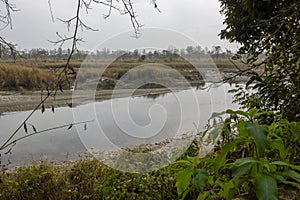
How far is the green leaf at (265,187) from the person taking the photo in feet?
2.02

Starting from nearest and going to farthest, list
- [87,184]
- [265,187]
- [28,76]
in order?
[265,187] → [87,184] → [28,76]

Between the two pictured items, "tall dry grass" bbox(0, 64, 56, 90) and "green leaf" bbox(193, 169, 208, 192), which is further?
"tall dry grass" bbox(0, 64, 56, 90)

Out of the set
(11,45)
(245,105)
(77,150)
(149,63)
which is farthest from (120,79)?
(77,150)

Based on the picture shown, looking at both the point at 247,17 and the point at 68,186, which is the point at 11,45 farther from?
the point at 247,17

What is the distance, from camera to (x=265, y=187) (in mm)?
632

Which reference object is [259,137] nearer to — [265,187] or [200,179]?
[265,187]

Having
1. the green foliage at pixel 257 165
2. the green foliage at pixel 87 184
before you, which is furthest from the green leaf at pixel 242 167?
the green foliage at pixel 87 184

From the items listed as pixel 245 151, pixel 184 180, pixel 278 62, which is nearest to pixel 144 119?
pixel 278 62

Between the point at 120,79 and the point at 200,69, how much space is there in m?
0.97

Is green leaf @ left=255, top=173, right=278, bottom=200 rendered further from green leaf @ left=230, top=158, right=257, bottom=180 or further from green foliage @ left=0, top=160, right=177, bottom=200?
green foliage @ left=0, top=160, right=177, bottom=200

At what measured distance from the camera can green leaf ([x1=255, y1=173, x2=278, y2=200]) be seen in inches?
24.3

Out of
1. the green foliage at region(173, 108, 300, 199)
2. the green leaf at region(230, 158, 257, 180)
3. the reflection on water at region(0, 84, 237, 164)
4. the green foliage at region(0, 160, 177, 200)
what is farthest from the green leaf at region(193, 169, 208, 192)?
the green foliage at region(0, 160, 177, 200)

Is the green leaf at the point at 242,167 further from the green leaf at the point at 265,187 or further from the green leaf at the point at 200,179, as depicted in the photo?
the green leaf at the point at 200,179

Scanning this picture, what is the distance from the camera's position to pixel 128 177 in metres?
2.11
